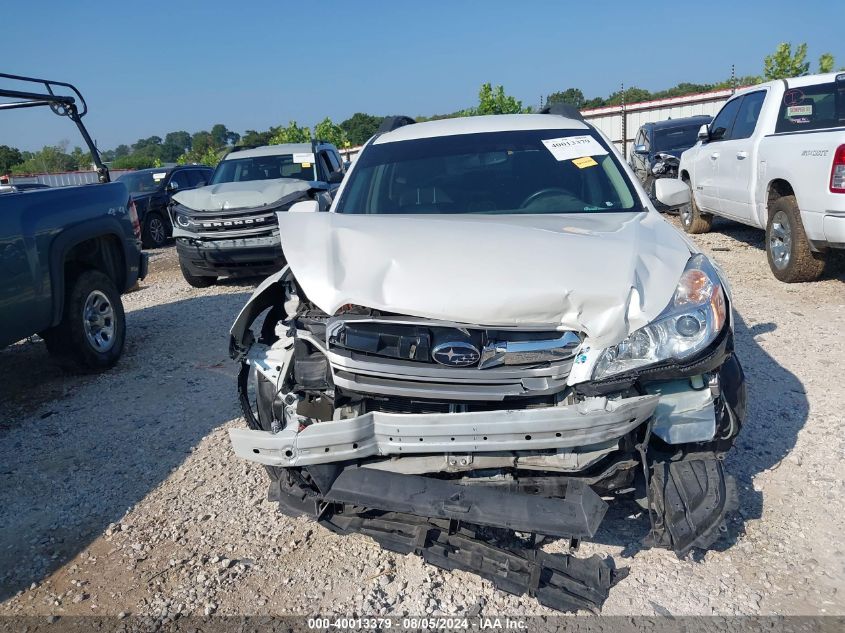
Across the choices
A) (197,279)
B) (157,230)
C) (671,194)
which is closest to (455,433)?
(671,194)

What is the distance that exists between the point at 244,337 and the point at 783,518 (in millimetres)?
2625

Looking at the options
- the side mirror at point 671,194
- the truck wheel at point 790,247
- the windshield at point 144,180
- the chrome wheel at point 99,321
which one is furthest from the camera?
the windshield at point 144,180

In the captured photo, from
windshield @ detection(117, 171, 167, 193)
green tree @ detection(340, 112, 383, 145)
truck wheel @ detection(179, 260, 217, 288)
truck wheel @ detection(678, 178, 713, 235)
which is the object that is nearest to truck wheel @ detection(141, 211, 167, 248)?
windshield @ detection(117, 171, 167, 193)

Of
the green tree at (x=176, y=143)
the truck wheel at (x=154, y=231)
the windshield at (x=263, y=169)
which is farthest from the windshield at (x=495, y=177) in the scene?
the green tree at (x=176, y=143)

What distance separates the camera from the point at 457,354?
260 cm

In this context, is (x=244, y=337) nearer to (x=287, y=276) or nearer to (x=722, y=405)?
(x=287, y=276)

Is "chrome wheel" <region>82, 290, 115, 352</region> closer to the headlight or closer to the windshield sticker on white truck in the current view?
the headlight

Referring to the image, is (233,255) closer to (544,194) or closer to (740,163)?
(544,194)

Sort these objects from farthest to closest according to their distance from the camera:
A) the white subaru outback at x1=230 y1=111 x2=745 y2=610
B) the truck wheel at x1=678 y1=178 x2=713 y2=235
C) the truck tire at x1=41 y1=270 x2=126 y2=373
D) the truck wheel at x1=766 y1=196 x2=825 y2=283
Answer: the truck wheel at x1=678 y1=178 x2=713 y2=235
the truck wheel at x1=766 y1=196 x2=825 y2=283
the truck tire at x1=41 y1=270 x2=126 y2=373
the white subaru outback at x1=230 y1=111 x2=745 y2=610

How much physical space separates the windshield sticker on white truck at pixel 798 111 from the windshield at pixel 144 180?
11.9 metres

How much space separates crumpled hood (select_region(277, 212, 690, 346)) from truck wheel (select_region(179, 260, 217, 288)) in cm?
636

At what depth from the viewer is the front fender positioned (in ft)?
10.5

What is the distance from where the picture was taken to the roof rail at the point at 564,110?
15.8 feet

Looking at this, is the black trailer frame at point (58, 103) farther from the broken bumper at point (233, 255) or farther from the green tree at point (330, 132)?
the green tree at point (330, 132)
